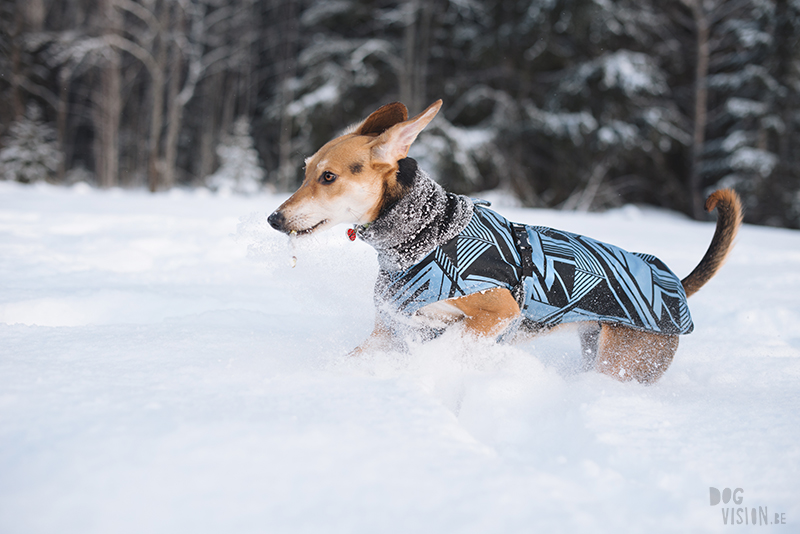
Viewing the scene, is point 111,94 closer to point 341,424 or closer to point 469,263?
point 469,263

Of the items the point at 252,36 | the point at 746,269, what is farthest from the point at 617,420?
the point at 252,36

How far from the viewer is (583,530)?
116 centimetres

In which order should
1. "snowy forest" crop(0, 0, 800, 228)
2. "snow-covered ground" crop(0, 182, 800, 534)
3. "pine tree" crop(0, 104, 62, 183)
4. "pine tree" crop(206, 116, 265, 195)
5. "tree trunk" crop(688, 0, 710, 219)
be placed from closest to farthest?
"snow-covered ground" crop(0, 182, 800, 534) → "snowy forest" crop(0, 0, 800, 228) → "tree trunk" crop(688, 0, 710, 219) → "pine tree" crop(0, 104, 62, 183) → "pine tree" crop(206, 116, 265, 195)

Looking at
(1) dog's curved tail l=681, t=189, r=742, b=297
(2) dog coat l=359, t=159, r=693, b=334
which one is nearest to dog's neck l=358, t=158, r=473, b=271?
(2) dog coat l=359, t=159, r=693, b=334

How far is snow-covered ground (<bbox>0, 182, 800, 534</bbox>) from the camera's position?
46.1 inches

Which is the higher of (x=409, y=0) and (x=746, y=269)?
(x=409, y=0)

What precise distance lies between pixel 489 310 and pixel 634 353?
903mm

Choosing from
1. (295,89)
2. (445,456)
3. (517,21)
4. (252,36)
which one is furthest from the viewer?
(252,36)

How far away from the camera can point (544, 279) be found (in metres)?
2.43

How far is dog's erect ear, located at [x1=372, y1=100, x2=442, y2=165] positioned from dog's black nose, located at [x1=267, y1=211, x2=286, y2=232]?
552mm

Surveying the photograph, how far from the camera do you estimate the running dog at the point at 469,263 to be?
2.29 meters

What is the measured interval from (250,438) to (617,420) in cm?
127

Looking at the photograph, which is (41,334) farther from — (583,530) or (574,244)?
(574,244)

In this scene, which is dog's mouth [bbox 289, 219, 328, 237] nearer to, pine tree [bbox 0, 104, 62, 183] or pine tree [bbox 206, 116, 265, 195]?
pine tree [bbox 206, 116, 265, 195]
